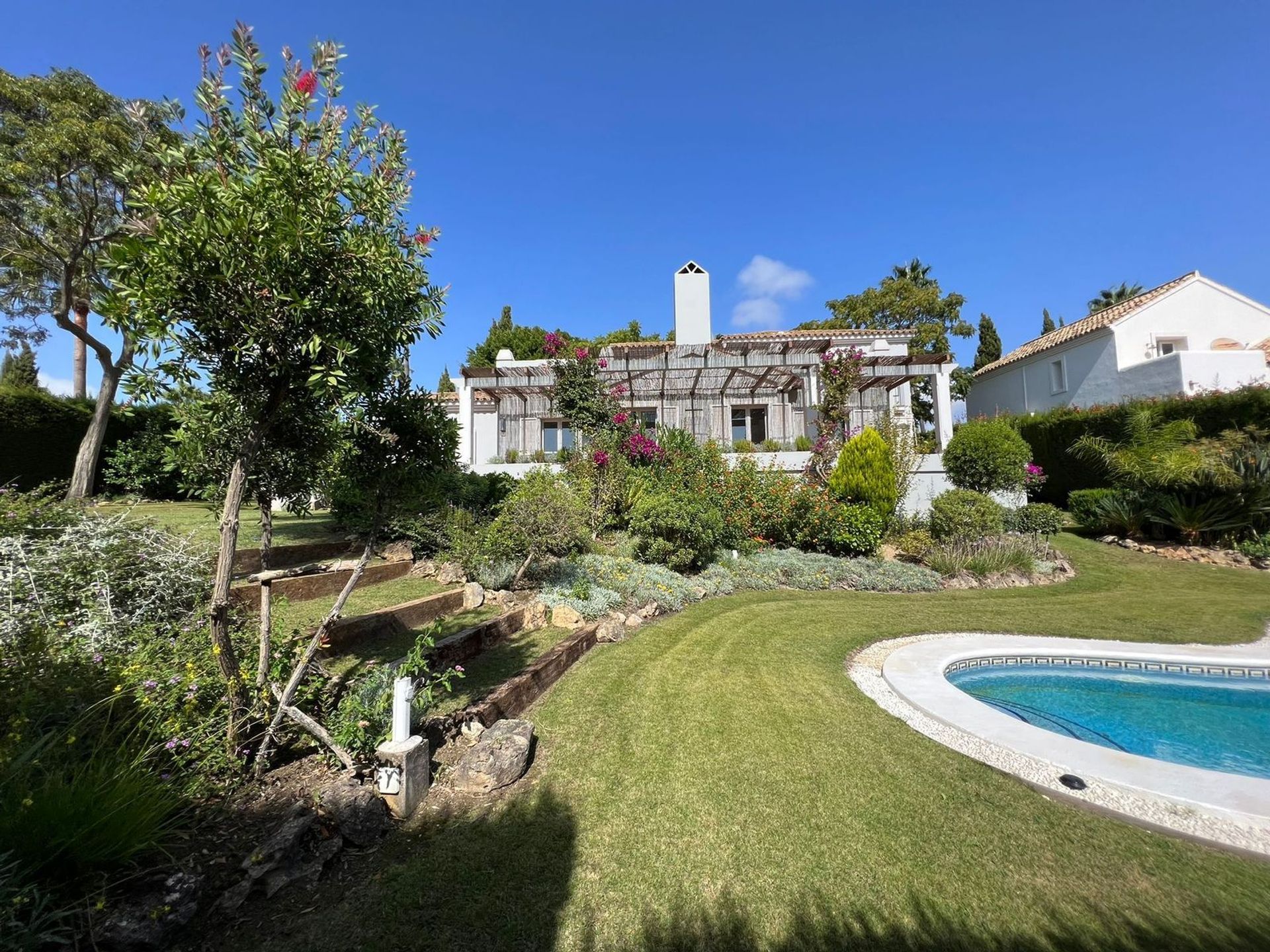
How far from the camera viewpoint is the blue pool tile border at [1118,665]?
21.3 feet

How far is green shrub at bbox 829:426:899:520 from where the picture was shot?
12.6m

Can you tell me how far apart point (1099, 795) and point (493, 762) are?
14.0 feet

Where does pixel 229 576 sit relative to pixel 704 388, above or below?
below

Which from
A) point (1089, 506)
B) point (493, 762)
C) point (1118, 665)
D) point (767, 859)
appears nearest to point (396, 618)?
point (493, 762)

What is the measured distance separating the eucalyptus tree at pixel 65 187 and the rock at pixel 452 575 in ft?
34.3

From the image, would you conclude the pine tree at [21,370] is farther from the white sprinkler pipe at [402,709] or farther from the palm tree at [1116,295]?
the palm tree at [1116,295]

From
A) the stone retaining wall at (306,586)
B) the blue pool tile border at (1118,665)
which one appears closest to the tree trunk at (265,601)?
the stone retaining wall at (306,586)

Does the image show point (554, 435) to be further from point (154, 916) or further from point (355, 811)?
point (154, 916)

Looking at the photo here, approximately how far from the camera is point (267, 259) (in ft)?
8.84

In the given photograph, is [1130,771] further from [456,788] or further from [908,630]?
[456,788]

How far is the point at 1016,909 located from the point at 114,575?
682cm

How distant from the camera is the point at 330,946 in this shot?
2.28 metres

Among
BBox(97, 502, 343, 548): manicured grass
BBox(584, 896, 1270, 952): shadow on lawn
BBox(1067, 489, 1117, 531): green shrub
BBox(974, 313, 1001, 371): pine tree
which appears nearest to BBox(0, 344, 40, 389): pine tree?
BBox(97, 502, 343, 548): manicured grass

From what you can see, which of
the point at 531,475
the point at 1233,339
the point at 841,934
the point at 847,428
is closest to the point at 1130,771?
the point at 841,934
